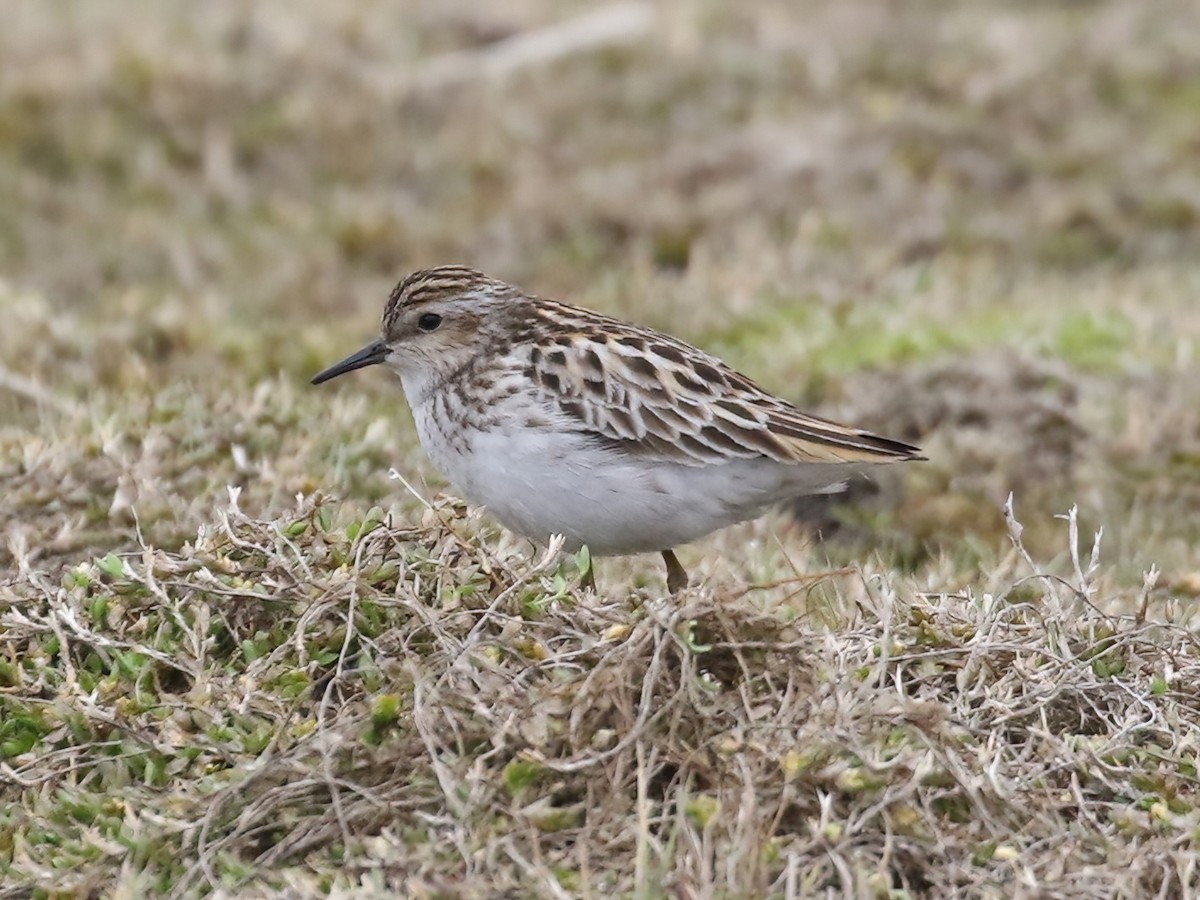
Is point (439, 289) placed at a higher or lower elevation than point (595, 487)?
higher

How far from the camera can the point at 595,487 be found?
661 centimetres

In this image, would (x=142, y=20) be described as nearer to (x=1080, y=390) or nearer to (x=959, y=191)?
(x=959, y=191)

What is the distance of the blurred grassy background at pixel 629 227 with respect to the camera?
8797 mm

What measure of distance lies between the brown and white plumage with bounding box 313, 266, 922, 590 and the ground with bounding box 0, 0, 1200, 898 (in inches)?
10.7

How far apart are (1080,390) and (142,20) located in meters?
9.83

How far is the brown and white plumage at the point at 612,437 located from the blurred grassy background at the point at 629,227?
3.25ft

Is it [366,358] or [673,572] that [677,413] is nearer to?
[673,572]

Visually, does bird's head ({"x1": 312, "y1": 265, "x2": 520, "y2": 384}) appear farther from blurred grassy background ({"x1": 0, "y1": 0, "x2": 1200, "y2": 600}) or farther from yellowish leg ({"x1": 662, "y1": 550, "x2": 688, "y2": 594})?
yellowish leg ({"x1": 662, "y1": 550, "x2": 688, "y2": 594})

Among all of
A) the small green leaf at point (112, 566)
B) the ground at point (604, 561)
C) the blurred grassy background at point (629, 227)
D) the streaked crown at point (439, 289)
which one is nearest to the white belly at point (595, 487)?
the ground at point (604, 561)

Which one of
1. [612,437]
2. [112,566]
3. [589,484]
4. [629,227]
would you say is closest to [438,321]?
[612,437]

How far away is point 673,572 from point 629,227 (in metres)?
7.30

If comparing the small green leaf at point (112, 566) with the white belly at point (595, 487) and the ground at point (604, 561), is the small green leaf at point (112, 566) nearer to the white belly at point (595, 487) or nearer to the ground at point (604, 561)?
the ground at point (604, 561)

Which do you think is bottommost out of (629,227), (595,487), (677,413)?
(629,227)

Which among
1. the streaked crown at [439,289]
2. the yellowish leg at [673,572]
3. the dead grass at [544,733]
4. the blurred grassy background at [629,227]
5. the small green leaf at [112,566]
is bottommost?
the blurred grassy background at [629,227]
